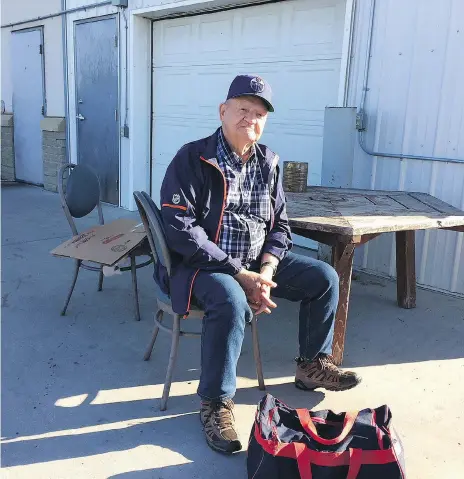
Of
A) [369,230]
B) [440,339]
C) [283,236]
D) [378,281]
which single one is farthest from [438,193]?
[283,236]

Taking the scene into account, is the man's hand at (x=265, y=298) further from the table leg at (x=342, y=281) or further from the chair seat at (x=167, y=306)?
the table leg at (x=342, y=281)

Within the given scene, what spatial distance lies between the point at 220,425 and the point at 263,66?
3653 millimetres

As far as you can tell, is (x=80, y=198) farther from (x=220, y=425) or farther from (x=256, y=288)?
(x=220, y=425)

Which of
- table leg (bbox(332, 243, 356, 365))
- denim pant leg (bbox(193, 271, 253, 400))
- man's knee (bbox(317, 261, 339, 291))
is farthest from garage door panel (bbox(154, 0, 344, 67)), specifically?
denim pant leg (bbox(193, 271, 253, 400))

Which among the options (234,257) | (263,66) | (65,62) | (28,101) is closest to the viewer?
(234,257)

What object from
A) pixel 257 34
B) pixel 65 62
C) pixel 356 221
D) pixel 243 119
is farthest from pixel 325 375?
pixel 65 62

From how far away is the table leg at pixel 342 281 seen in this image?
248 centimetres

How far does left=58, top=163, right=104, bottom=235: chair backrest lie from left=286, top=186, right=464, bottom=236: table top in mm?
1223

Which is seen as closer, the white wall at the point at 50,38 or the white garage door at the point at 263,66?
the white garage door at the point at 263,66

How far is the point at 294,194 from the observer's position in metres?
3.24

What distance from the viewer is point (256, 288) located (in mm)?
2117

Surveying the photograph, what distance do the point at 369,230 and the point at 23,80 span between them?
285 inches

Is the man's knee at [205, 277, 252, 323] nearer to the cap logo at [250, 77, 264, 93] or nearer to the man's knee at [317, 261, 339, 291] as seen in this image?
the man's knee at [317, 261, 339, 291]

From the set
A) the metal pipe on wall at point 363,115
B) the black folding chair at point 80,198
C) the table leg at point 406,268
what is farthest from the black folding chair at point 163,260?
the metal pipe on wall at point 363,115
